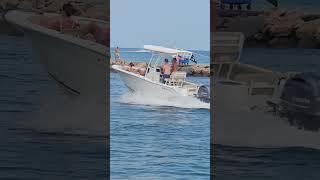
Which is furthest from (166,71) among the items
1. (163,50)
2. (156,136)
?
(156,136)

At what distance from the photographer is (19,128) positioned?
4.16 meters

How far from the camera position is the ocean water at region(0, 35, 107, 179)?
412 centimetres

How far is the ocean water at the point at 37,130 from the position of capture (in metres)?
4.12

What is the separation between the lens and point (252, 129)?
4.11 meters

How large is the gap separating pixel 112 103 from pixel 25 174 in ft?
2.88

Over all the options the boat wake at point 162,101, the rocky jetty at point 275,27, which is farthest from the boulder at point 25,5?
Answer: the rocky jetty at point 275,27

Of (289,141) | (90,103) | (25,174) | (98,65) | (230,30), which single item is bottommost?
(25,174)

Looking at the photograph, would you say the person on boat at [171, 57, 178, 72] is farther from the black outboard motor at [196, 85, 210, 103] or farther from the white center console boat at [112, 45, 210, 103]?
the black outboard motor at [196, 85, 210, 103]

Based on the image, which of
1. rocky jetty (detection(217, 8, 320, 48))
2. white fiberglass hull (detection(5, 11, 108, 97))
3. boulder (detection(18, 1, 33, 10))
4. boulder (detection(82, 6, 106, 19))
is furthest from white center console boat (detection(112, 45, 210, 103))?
boulder (detection(18, 1, 33, 10))

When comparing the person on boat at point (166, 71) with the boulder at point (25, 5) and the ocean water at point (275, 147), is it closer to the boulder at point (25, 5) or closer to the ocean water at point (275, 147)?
the ocean water at point (275, 147)

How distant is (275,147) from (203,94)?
0.71m

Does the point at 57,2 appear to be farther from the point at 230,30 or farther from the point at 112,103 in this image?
the point at 230,30

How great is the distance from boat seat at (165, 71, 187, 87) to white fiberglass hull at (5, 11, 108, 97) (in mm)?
542

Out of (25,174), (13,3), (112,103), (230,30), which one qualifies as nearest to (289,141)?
(230,30)
